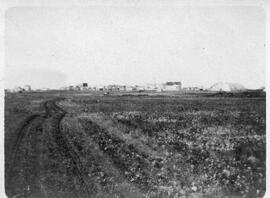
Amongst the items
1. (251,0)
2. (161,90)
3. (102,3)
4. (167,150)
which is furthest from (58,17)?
(251,0)

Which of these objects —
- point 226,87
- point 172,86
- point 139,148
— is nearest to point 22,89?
point 139,148

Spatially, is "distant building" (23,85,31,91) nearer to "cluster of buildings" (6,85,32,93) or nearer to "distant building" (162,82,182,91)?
"cluster of buildings" (6,85,32,93)

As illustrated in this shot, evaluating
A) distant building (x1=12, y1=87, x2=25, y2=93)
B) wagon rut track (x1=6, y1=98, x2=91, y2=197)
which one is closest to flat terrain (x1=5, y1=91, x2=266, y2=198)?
wagon rut track (x1=6, y1=98, x2=91, y2=197)

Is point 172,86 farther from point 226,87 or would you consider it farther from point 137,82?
point 226,87

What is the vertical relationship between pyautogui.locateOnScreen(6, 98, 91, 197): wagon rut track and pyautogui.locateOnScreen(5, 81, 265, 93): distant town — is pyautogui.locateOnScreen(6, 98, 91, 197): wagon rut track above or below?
below

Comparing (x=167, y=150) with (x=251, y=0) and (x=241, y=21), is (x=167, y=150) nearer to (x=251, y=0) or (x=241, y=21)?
(x=241, y=21)

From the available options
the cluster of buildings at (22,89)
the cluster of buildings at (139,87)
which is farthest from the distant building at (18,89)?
the cluster of buildings at (139,87)
